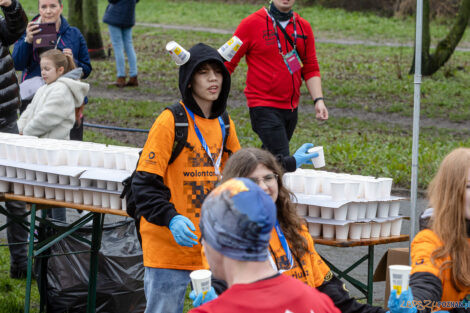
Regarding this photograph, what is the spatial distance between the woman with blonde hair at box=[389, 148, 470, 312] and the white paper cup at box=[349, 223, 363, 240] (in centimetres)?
111

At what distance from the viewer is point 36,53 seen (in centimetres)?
687

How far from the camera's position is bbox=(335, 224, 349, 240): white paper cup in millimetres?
4285

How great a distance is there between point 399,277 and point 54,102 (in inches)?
157

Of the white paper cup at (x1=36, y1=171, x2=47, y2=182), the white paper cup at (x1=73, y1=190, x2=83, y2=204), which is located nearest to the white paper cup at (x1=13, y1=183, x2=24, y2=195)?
the white paper cup at (x1=36, y1=171, x2=47, y2=182)

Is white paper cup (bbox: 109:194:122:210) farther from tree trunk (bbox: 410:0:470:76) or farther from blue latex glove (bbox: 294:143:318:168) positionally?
tree trunk (bbox: 410:0:470:76)

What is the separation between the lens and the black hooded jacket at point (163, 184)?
11.7ft

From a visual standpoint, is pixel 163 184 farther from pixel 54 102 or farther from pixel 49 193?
pixel 54 102

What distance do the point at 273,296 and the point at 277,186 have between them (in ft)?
4.45

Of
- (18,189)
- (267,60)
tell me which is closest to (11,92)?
(18,189)

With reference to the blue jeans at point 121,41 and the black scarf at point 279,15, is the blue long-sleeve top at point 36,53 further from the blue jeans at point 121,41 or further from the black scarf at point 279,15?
the blue jeans at point 121,41

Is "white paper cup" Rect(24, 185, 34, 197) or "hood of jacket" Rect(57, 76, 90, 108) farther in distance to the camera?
"hood of jacket" Rect(57, 76, 90, 108)

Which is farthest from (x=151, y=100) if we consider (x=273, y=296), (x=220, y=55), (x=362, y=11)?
(x=362, y=11)

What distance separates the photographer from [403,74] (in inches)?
700

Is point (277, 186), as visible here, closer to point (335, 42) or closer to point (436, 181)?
point (436, 181)
